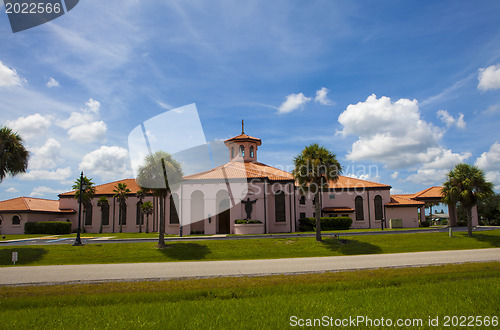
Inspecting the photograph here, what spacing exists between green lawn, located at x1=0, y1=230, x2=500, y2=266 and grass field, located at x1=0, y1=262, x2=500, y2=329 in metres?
9.72

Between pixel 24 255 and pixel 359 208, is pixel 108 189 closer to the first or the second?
pixel 24 255

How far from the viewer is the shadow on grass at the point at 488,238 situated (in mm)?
26328

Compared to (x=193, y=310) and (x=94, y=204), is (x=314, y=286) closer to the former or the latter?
(x=193, y=310)

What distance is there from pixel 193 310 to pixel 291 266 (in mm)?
9185

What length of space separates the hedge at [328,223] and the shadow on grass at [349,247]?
15.9m

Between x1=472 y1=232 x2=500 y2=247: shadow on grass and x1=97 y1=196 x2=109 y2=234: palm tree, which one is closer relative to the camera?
x1=472 y1=232 x2=500 y2=247: shadow on grass

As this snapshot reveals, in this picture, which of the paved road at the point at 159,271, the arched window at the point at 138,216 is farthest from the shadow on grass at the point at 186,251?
the arched window at the point at 138,216

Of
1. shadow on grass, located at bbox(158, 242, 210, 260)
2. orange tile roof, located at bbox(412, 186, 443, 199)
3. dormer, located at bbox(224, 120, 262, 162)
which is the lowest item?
shadow on grass, located at bbox(158, 242, 210, 260)

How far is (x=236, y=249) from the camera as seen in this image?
23922mm

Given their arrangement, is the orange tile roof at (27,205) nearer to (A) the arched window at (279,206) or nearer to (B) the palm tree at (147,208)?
(B) the palm tree at (147,208)

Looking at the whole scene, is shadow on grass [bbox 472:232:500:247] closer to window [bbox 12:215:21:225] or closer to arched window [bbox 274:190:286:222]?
arched window [bbox 274:190:286:222]

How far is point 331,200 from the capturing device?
163 feet

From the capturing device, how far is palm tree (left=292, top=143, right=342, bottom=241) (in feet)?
92.6

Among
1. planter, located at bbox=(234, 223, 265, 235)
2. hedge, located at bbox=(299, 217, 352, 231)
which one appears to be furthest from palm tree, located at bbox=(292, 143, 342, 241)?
hedge, located at bbox=(299, 217, 352, 231)
